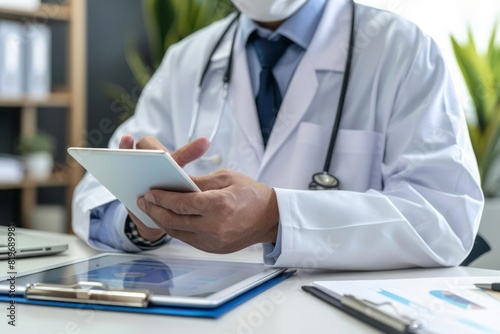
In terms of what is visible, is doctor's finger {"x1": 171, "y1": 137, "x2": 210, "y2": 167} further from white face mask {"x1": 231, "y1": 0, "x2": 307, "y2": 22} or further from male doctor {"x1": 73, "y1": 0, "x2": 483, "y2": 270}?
white face mask {"x1": 231, "y1": 0, "x2": 307, "y2": 22}

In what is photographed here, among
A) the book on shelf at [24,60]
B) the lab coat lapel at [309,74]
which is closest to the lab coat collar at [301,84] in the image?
the lab coat lapel at [309,74]

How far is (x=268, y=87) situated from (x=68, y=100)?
1864 millimetres

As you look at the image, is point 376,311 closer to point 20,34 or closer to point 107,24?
point 20,34

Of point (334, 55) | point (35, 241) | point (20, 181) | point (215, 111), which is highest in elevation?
point (334, 55)

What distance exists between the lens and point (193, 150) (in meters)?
1.01

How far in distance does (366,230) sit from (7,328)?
558mm

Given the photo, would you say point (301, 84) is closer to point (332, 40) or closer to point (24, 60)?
point (332, 40)

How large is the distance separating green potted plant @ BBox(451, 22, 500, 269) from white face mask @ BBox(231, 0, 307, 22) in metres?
1.31

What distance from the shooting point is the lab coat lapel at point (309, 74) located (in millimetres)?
1374

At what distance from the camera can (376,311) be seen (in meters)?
0.68

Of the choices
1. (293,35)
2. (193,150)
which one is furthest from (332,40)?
(193,150)

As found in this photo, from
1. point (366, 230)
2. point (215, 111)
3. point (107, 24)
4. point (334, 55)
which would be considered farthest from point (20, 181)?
point (366, 230)

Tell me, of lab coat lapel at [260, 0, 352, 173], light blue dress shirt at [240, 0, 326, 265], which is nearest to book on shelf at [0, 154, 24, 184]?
light blue dress shirt at [240, 0, 326, 265]

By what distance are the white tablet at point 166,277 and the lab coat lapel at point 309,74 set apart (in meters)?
0.41
